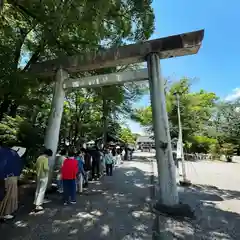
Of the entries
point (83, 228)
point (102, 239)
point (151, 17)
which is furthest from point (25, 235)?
point (151, 17)

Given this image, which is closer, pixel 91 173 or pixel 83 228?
pixel 83 228

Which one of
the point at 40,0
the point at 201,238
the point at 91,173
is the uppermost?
the point at 40,0

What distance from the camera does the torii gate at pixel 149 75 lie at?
545 cm

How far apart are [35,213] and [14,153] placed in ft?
5.11

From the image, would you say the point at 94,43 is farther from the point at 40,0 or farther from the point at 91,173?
the point at 91,173

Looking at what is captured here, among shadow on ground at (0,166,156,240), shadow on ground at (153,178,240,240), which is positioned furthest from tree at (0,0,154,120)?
shadow on ground at (153,178,240,240)

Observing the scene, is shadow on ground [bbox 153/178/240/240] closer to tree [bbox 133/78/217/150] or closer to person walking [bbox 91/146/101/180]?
person walking [bbox 91/146/101/180]

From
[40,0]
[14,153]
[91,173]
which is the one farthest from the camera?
[91,173]

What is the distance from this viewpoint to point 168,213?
5.04 m

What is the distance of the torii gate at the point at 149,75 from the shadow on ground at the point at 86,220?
1.06m

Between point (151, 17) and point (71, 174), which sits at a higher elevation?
point (151, 17)

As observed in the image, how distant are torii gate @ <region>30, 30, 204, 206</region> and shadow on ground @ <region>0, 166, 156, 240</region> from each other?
1062mm

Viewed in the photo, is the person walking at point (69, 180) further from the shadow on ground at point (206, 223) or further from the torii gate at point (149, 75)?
the shadow on ground at point (206, 223)

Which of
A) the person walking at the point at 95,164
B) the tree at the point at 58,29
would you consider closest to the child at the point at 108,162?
the person walking at the point at 95,164
